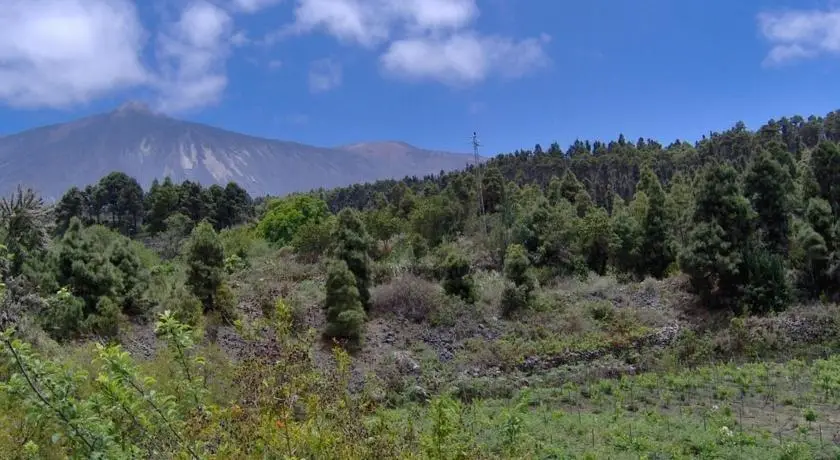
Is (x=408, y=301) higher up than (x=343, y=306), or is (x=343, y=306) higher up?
(x=343, y=306)

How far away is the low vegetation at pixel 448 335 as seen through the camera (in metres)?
2.37

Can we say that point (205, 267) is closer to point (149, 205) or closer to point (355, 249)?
point (355, 249)

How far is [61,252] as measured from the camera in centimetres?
1526

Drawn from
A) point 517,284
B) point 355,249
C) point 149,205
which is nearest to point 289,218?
point 355,249

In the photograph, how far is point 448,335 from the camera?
17234mm

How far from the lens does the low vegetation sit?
2369 millimetres

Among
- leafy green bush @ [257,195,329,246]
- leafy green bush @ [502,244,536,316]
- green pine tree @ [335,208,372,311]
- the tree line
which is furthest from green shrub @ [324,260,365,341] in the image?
the tree line

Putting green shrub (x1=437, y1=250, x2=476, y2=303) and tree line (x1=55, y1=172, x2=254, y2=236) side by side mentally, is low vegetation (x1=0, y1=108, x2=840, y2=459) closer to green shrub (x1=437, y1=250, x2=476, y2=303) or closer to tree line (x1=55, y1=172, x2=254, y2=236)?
green shrub (x1=437, y1=250, x2=476, y2=303)

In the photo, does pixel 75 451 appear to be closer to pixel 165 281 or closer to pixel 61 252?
pixel 61 252

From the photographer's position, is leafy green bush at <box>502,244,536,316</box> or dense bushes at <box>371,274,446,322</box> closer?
dense bushes at <box>371,274,446,322</box>

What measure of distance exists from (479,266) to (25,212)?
17.1 meters

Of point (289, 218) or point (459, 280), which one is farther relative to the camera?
point (289, 218)

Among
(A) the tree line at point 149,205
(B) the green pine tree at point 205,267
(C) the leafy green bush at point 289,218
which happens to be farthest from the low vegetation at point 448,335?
(A) the tree line at point 149,205

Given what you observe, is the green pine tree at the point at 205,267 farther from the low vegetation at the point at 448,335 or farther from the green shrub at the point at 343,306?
the green shrub at the point at 343,306
